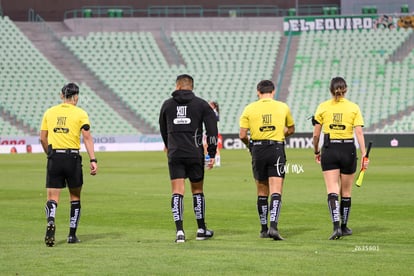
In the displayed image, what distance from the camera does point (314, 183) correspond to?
90.0 feet

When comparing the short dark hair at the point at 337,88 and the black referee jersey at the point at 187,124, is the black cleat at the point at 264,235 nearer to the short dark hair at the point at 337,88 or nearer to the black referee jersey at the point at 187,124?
the black referee jersey at the point at 187,124

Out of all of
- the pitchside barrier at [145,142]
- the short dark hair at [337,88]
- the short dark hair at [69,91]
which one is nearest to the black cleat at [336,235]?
the short dark hair at [337,88]

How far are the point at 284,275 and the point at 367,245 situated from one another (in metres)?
3.02

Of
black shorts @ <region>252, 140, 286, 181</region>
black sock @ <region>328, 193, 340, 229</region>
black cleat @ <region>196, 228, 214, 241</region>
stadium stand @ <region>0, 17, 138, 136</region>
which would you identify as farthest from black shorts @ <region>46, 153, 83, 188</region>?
stadium stand @ <region>0, 17, 138, 136</region>

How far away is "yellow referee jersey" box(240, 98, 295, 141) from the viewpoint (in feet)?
49.8

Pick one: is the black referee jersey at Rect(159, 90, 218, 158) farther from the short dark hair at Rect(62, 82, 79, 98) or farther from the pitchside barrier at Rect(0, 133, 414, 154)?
the pitchside barrier at Rect(0, 133, 414, 154)

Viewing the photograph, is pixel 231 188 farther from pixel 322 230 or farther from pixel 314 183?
pixel 322 230

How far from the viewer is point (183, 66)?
6631 cm

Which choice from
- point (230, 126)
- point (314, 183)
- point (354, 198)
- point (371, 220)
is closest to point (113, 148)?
point (230, 126)

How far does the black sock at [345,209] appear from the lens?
15.6m

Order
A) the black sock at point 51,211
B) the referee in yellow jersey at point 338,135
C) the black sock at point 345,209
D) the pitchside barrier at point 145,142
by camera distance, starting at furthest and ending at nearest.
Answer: the pitchside barrier at point 145,142 < the black sock at point 345,209 < the referee in yellow jersey at point 338,135 < the black sock at point 51,211

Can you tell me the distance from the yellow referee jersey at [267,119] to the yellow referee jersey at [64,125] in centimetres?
239

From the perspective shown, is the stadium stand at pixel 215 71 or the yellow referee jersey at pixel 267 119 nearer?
the yellow referee jersey at pixel 267 119

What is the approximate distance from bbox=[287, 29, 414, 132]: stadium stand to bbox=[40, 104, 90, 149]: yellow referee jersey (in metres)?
46.4
